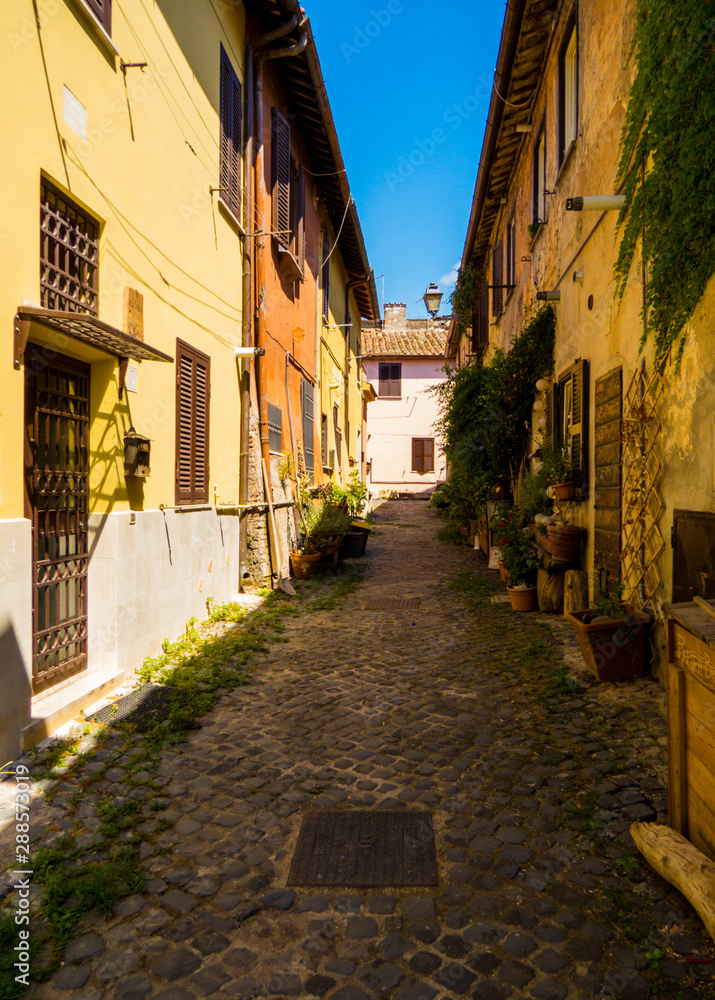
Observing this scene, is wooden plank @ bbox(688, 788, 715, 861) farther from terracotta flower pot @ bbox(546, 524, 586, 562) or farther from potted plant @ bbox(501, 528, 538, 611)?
potted plant @ bbox(501, 528, 538, 611)

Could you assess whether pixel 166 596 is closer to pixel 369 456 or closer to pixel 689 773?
pixel 689 773

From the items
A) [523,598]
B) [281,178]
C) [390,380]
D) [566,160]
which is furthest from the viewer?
[390,380]

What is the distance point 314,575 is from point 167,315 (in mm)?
4912

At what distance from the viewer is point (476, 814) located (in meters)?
3.09

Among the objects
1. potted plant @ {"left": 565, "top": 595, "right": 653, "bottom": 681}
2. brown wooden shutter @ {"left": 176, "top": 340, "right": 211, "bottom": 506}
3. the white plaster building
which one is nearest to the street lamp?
brown wooden shutter @ {"left": 176, "top": 340, "right": 211, "bottom": 506}

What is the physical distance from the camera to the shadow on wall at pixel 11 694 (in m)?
3.36

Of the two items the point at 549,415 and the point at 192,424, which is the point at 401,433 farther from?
the point at 192,424

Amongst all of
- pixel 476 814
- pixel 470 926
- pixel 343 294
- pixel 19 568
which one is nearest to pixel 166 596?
pixel 19 568

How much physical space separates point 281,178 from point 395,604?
22.1 feet

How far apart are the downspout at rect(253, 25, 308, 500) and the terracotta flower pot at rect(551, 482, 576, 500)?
12.9ft

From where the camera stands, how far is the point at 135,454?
→ 4.96 metres

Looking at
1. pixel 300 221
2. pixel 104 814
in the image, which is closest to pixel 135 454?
pixel 104 814

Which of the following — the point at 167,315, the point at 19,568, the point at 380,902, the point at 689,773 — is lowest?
the point at 380,902

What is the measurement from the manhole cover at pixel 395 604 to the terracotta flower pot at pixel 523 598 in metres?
1.25
